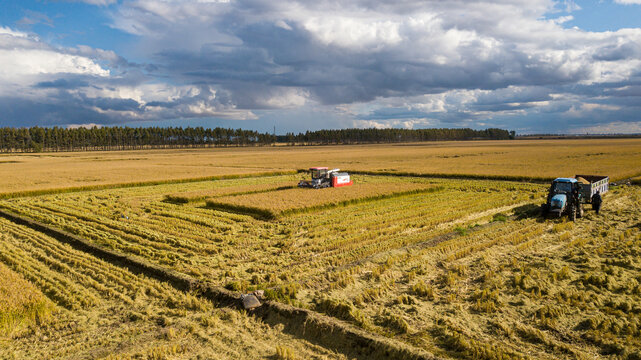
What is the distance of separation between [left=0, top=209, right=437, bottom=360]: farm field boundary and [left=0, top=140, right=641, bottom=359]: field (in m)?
0.08

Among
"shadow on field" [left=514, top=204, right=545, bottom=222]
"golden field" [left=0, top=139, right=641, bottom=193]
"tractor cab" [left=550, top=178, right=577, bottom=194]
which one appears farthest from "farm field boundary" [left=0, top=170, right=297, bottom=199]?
"tractor cab" [left=550, top=178, right=577, bottom=194]

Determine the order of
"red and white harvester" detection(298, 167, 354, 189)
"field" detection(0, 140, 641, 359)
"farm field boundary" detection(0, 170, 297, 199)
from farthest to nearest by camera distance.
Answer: "red and white harvester" detection(298, 167, 354, 189)
"farm field boundary" detection(0, 170, 297, 199)
"field" detection(0, 140, 641, 359)

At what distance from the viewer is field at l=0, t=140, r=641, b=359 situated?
8.80m

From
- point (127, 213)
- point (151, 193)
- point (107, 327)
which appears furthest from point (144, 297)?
point (151, 193)

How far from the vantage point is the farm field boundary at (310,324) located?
8.41 m

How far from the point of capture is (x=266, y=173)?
5294cm

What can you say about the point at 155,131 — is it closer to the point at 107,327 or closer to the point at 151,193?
the point at 151,193

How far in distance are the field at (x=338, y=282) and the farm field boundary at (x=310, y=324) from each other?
0.25 feet

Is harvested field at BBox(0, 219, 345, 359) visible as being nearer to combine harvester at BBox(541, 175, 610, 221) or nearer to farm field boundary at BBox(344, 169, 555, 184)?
combine harvester at BBox(541, 175, 610, 221)

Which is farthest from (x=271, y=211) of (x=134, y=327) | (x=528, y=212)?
(x=528, y=212)

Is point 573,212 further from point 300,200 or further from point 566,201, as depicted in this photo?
point 300,200

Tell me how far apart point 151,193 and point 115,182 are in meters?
9.36

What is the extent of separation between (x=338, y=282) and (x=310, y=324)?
270 centimetres

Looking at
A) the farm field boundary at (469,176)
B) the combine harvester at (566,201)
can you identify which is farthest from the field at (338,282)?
the farm field boundary at (469,176)
